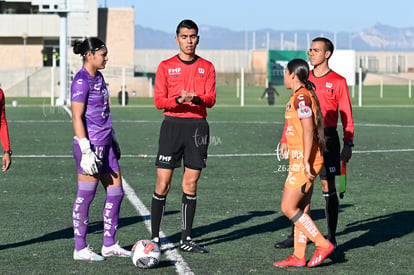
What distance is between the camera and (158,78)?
346 inches

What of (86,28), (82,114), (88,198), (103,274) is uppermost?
(86,28)

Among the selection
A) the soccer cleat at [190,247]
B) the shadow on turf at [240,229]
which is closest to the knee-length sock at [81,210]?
the soccer cleat at [190,247]

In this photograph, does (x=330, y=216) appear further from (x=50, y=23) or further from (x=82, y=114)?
(x=50, y=23)

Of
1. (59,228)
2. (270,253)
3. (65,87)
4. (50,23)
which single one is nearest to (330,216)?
(270,253)

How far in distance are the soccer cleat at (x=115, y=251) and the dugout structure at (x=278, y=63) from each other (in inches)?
3042

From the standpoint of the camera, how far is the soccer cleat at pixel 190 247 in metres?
8.72

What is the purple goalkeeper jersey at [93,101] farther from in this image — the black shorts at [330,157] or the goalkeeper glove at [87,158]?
the black shorts at [330,157]

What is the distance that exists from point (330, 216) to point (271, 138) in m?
14.5

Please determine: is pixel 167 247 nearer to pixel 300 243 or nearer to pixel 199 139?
pixel 199 139

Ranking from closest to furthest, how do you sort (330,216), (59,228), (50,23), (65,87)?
1. (330,216)
2. (59,228)
3. (65,87)
4. (50,23)

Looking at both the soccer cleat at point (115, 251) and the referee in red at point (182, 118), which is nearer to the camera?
the soccer cleat at point (115, 251)

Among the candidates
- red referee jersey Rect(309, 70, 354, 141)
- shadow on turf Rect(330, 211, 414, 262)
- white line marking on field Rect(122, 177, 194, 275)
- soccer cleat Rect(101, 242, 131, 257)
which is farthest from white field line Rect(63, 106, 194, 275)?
red referee jersey Rect(309, 70, 354, 141)

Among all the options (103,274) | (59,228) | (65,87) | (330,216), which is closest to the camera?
(103,274)

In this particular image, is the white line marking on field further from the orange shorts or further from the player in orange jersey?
the orange shorts
